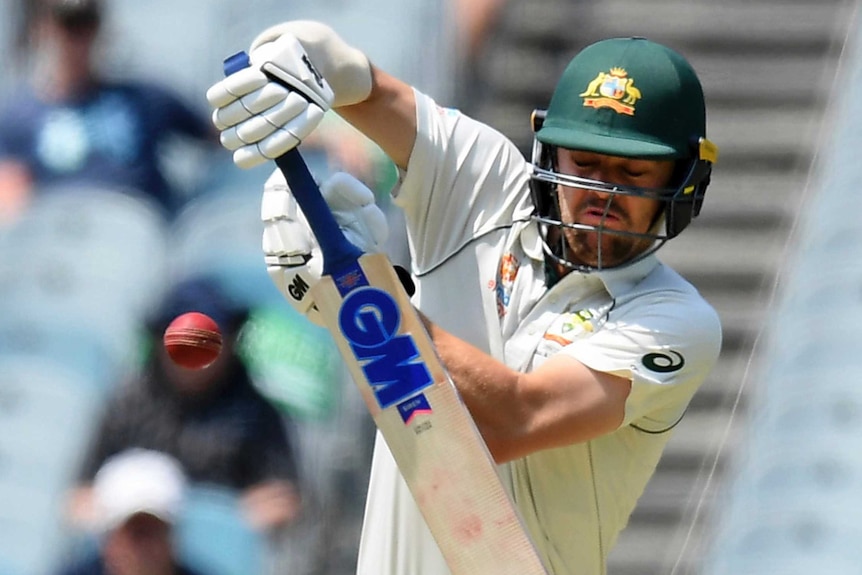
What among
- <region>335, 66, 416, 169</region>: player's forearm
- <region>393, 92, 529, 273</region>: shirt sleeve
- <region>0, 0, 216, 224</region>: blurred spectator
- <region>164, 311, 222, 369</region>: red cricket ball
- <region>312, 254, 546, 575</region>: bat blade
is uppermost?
<region>335, 66, 416, 169</region>: player's forearm

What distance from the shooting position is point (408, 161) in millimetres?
1851

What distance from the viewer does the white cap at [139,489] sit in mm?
2850

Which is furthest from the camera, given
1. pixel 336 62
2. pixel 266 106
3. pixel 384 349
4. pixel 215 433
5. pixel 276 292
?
pixel 276 292

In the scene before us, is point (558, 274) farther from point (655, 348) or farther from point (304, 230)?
point (304, 230)

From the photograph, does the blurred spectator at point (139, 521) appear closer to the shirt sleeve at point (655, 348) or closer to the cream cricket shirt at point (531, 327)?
the cream cricket shirt at point (531, 327)

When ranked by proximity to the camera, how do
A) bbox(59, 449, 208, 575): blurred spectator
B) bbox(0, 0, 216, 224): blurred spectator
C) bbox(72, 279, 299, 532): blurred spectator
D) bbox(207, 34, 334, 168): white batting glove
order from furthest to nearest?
1. bbox(0, 0, 216, 224): blurred spectator
2. bbox(72, 279, 299, 532): blurred spectator
3. bbox(59, 449, 208, 575): blurred spectator
4. bbox(207, 34, 334, 168): white batting glove

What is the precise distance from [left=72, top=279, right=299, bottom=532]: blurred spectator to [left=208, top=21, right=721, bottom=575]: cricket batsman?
131cm

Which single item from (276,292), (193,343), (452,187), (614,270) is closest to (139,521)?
(193,343)

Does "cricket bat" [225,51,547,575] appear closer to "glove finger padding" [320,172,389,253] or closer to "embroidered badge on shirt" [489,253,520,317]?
"glove finger padding" [320,172,389,253]

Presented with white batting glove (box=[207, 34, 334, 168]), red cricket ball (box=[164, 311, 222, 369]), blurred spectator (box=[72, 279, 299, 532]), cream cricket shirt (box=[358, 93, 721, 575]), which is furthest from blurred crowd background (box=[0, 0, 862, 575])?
white batting glove (box=[207, 34, 334, 168])

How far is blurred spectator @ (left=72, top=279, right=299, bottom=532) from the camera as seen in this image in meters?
3.13

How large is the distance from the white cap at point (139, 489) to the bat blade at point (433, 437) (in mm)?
1300

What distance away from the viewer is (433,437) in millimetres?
1663

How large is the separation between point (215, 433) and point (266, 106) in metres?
1.69
